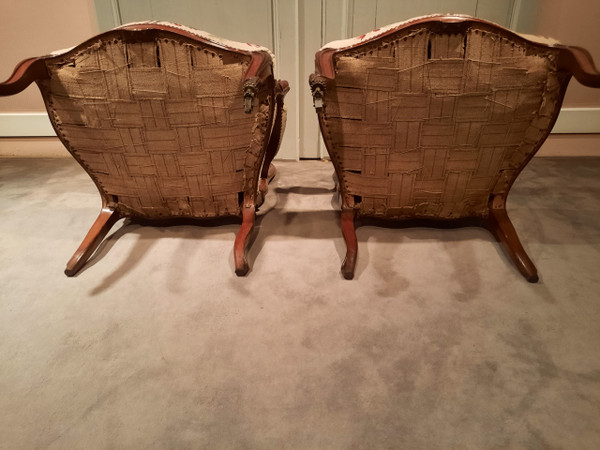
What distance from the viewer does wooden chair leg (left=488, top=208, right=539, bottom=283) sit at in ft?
3.99

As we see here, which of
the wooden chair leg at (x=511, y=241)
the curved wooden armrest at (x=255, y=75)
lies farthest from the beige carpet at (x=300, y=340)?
the curved wooden armrest at (x=255, y=75)

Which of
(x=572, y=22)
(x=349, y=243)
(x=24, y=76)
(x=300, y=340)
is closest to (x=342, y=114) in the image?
(x=349, y=243)

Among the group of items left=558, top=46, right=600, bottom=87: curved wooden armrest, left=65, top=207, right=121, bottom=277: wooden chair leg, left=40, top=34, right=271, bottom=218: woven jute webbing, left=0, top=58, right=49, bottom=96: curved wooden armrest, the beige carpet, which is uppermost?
left=558, top=46, right=600, bottom=87: curved wooden armrest

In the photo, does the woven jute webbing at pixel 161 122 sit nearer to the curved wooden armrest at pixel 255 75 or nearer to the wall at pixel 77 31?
the curved wooden armrest at pixel 255 75

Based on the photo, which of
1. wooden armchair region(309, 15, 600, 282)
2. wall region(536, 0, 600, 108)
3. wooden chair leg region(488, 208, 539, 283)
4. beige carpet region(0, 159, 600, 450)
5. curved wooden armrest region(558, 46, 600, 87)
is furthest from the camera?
wall region(536, 0, 600, 108)

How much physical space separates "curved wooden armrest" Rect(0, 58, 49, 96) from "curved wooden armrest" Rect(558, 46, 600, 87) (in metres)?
1.35

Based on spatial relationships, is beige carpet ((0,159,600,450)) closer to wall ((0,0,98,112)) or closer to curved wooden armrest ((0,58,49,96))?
curved wooden armrest ((0,58,49,96))

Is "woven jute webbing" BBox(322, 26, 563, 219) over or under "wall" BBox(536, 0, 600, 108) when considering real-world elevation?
under

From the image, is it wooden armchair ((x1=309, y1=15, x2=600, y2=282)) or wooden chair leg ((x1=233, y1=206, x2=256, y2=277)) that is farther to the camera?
wooden chair leg ((x1=233, y1=206, x2=256, y2=277))

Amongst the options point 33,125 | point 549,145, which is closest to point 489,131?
point 549,145

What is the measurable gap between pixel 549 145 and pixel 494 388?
6.33 ft

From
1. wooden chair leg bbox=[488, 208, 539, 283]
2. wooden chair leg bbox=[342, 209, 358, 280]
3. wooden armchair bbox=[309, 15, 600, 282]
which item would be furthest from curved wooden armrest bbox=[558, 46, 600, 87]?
wooden chair leg bbox=[342, 209, 358, 280]

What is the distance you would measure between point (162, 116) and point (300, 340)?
749 mm

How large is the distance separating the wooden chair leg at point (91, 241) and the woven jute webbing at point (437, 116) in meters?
0.80
